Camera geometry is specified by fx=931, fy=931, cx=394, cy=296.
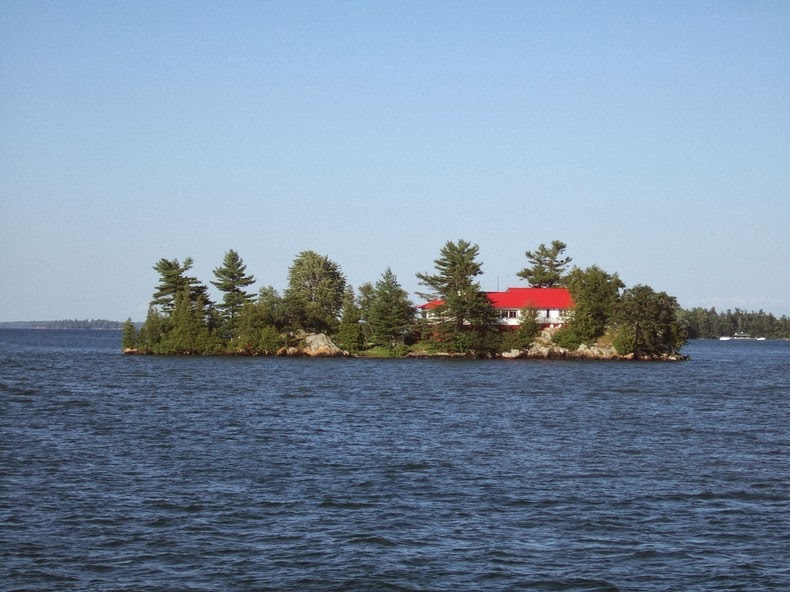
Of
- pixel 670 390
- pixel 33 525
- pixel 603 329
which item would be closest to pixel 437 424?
pixel 33 525

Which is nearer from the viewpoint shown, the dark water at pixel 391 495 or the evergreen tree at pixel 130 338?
the dark water at pixel 391 495

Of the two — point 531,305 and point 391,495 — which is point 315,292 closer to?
point 531,305

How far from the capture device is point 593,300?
124 meters

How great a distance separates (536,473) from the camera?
34.2 metres

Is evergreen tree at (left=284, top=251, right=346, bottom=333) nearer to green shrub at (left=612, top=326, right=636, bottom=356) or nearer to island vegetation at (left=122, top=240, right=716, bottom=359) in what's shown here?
island vegetation at (left=122, top=240, right=716, bottom=359)

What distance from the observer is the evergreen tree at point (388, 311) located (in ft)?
424

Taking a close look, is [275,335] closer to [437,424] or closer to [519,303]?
[519,303]

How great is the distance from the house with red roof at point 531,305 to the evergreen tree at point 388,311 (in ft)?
13.2

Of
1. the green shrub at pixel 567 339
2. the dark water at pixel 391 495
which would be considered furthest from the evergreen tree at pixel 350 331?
the dark water at pixel 391 495

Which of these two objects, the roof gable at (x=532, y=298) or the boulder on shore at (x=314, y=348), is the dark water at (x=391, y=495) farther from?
the roof gable at (x=532, y=298)

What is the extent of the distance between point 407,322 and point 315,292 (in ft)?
71.4

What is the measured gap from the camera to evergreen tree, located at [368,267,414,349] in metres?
129

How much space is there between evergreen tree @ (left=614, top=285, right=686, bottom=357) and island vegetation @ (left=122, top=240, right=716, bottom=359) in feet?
0.43

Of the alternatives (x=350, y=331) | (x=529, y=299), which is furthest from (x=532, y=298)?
(x=350, y=331)
